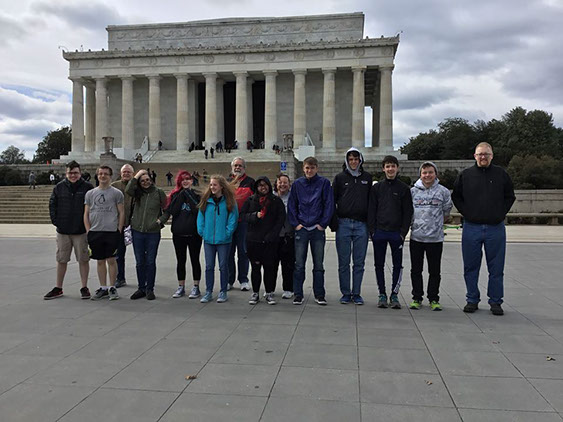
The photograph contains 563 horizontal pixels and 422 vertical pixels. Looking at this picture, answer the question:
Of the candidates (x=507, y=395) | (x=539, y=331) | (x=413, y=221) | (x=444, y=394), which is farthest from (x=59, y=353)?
(x=539, y=331)

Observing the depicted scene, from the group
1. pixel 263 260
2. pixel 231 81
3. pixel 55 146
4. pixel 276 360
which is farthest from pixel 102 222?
pixel 55 146

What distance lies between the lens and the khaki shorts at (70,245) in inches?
311

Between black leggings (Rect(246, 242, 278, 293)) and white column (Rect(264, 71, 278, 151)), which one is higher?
white column (Rect(264, 71, 278, 151))

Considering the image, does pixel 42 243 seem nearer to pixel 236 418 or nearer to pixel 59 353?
pixel 59 353

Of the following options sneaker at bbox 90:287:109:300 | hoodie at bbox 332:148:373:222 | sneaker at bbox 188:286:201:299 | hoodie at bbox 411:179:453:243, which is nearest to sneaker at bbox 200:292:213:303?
sneaker at bbox 188:286:201:299

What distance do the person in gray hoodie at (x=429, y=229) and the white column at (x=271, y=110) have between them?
138 feet

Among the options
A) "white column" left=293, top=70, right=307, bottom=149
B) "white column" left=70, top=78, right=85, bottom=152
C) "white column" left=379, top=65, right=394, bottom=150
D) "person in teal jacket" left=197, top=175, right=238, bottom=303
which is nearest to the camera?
"person in teal jacket" left=197, top=175, right=238, bottom=303

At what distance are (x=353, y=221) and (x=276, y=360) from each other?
315 centimetres

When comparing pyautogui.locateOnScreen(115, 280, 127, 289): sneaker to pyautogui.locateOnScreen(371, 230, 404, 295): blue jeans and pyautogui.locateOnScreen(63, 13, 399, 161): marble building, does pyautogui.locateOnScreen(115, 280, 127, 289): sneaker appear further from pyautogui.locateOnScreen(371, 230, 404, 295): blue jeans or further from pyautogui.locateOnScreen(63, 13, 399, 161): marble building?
pyautogui.locateOnScreen(63, 13, 399, 161): marble building

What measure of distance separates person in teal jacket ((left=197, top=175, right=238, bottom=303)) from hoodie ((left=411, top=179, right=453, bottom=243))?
9.64ft

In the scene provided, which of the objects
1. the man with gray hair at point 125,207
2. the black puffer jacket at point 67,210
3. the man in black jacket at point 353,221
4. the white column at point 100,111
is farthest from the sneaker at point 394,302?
the white column at point 100,111

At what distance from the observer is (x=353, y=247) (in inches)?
298

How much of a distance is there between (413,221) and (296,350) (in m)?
3.21

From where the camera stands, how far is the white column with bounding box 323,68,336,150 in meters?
48.5
